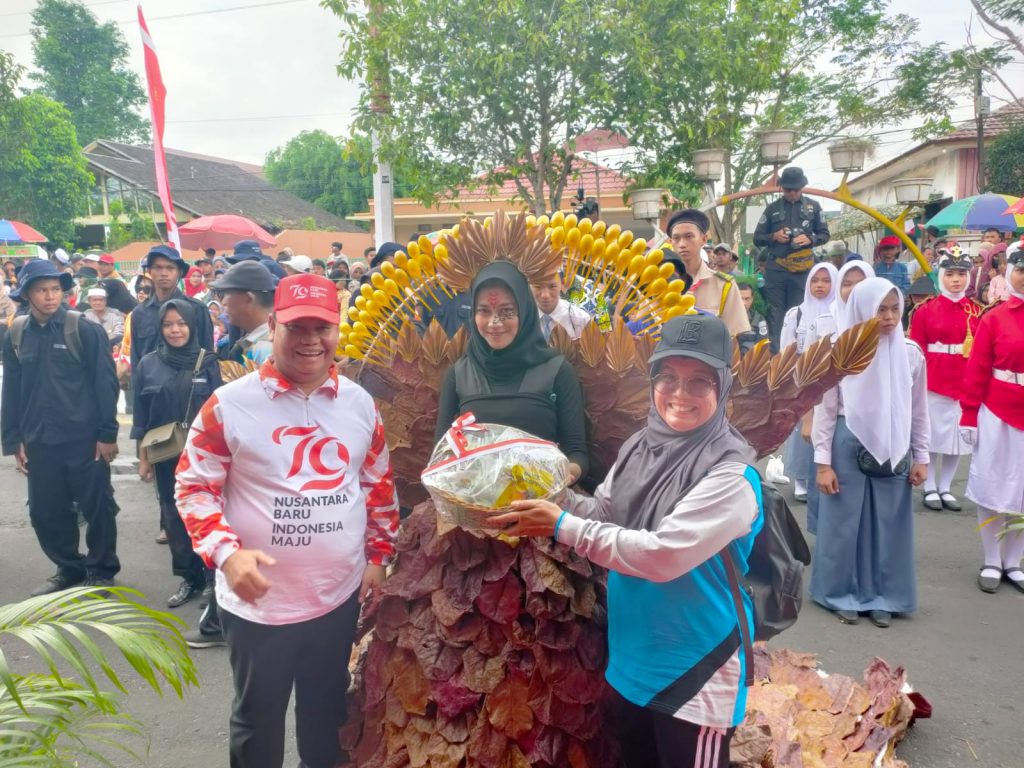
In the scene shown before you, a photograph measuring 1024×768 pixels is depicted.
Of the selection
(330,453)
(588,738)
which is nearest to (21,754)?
(330,453)

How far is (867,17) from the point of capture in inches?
638

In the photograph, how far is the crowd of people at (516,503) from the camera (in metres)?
1.86

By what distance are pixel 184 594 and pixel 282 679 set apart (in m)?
2.55

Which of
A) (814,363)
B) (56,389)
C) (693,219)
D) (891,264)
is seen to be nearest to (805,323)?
(693,219)

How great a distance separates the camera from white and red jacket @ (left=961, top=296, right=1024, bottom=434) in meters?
4.26

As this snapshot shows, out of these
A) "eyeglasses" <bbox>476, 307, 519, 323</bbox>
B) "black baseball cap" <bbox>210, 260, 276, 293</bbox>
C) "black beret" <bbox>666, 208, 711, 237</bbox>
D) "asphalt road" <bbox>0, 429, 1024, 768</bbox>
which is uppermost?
"black beret" <bbox>666, 208, 711, 237</bbox>

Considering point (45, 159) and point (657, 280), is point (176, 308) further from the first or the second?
point (45, 159)

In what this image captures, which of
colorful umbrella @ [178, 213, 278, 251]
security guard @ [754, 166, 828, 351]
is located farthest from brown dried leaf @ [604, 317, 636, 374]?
colorful umbrella @ [178, 213, 278, 251]

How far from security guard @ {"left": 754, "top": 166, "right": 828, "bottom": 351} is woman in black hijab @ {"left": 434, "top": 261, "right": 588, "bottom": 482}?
5.45 meters

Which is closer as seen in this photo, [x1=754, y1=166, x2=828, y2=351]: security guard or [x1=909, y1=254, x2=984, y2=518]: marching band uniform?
[x1=909, y1=254, x2=984, y2=518]: marching band uniform

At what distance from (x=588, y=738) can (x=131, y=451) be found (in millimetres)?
7593

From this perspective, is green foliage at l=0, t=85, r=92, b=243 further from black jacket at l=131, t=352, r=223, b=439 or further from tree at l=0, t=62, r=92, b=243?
black jacket at l=131, t=352, r=223, b=439

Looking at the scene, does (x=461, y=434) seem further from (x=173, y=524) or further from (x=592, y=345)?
(x=173, y=524)

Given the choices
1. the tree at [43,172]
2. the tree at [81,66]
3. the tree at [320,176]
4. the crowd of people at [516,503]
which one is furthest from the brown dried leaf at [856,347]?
the tree at [81,66]
